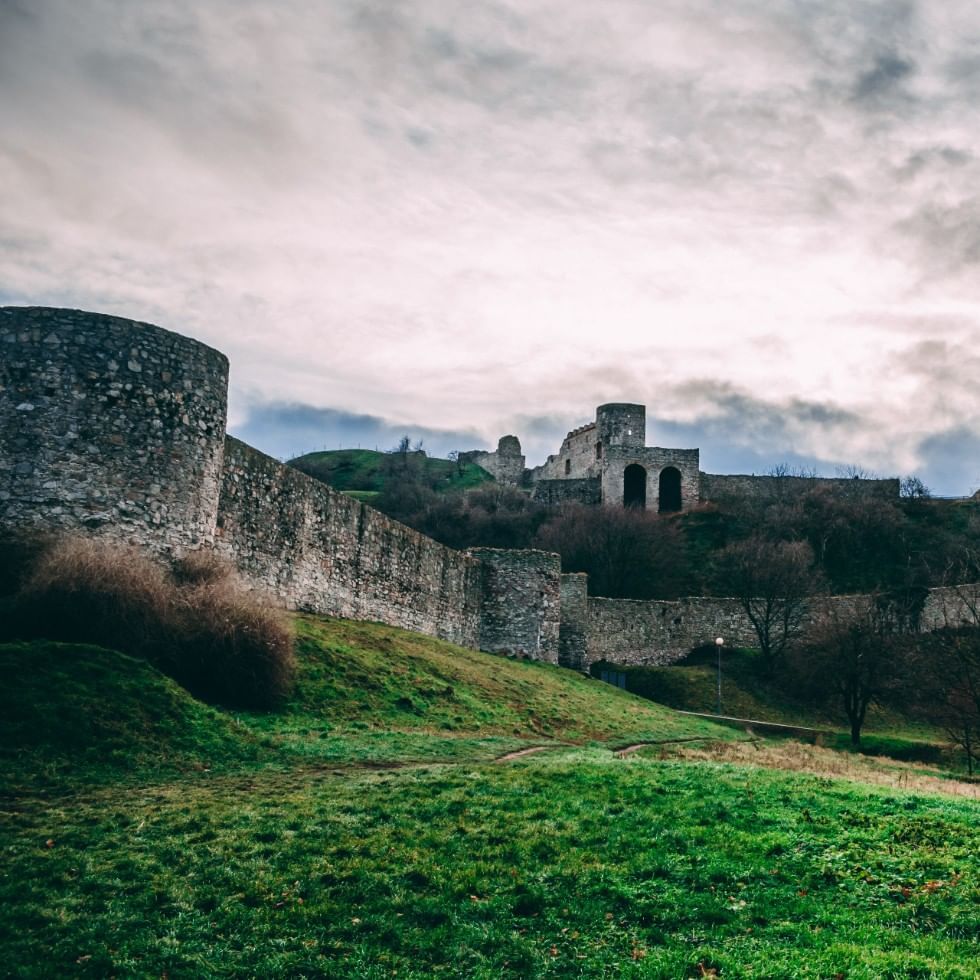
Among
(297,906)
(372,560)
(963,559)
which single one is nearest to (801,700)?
(963,559)

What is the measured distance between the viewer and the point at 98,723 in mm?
12352

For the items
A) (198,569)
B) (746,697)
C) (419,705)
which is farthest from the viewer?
(746,697)

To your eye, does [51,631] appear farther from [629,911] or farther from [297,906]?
[629,911]

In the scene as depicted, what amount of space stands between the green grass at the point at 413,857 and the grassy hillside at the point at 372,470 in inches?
2353

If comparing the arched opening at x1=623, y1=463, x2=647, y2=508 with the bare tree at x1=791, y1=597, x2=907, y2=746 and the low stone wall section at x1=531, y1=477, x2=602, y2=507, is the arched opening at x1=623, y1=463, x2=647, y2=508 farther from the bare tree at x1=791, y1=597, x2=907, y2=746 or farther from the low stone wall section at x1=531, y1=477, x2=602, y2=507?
the bare tree at x1=791, y1=597, x2=907, y2=746

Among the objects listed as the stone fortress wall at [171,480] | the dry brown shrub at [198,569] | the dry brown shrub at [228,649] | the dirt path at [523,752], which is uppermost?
the stone fortress wall at [171,480]

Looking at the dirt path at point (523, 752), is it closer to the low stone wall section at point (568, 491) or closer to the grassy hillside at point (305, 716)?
the grassy hillside at point (305, 716)

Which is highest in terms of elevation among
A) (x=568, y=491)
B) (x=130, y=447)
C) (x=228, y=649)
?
(x=568, y=491)

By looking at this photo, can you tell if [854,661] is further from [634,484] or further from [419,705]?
[634,484]

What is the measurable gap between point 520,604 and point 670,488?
33.6 m

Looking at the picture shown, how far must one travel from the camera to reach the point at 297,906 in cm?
803

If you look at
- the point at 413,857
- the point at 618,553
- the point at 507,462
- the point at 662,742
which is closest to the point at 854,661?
the point at 662,742

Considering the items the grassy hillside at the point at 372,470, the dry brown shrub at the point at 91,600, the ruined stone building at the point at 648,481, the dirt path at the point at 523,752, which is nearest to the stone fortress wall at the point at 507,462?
the grassy hillside at the point at 372,470

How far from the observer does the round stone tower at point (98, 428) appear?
16.2 meters
